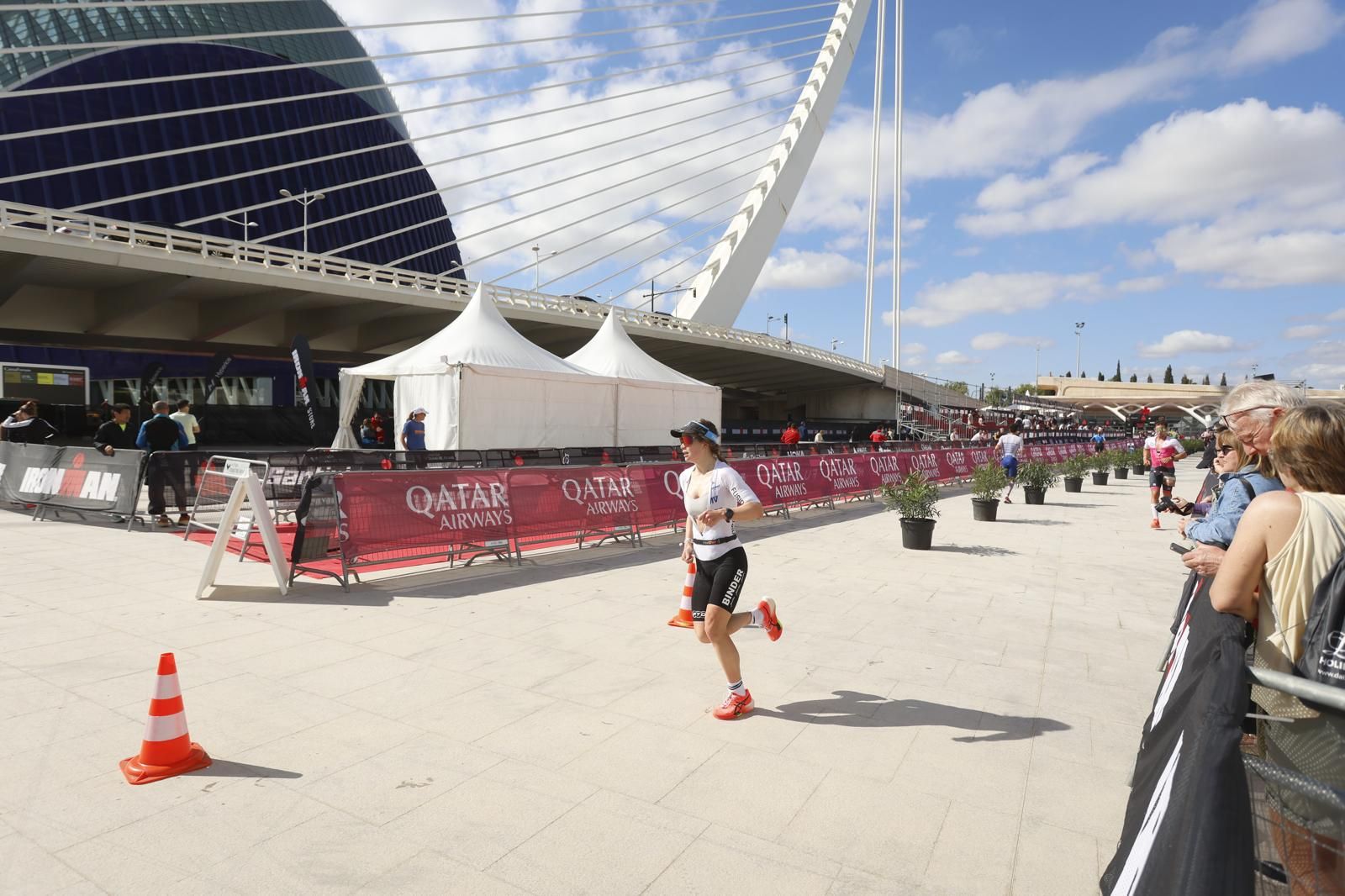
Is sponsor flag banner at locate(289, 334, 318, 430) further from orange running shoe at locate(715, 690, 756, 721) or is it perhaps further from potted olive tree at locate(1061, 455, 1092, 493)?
orange running shoe at locate(715, 690, 756, 721)

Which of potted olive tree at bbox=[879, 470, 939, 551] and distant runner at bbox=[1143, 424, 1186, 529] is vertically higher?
distant runner at bbox=[1143, 424, 1186, 529]

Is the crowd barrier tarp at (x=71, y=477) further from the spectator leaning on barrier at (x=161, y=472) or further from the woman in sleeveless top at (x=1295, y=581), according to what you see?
the woman in sleeveless top at (x=1295, y=581)

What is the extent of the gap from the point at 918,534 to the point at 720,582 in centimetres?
734

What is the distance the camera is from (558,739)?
174 inches

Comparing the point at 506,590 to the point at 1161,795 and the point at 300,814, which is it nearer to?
the point at 300,814

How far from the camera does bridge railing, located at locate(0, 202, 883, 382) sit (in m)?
23.2

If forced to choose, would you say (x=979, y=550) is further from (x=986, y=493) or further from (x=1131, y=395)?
(x=1131, y=395)

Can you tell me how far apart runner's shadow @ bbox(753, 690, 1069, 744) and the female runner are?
0.36 metres

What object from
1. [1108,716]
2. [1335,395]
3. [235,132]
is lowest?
[1108,716]

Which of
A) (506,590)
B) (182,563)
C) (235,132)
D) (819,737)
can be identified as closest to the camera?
(819,737)

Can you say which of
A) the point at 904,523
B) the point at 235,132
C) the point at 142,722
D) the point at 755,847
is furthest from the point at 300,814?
the point at 235,132

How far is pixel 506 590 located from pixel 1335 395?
119253 mm

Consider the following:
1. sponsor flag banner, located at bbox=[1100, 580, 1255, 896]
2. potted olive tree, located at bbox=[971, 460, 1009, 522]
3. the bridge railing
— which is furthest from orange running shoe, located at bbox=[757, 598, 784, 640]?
the bridge railing

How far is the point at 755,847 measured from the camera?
3.34m
